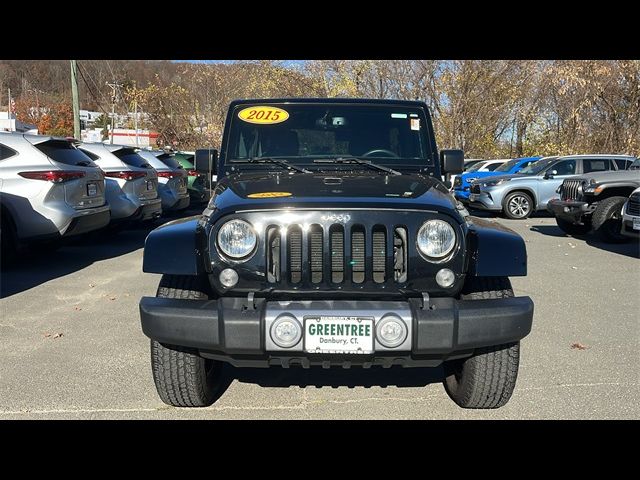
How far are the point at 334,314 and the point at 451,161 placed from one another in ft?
6.91

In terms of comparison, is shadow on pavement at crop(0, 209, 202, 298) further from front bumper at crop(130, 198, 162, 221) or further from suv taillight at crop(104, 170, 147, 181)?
suv taillight at crop(104, 170, 147, 181)

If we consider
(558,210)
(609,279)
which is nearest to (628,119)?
(558,210)

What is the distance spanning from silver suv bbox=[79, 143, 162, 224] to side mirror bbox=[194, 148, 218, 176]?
5.55 metres

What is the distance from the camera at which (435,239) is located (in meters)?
3.05

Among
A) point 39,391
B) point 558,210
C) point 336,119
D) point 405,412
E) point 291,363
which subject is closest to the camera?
point 291,363

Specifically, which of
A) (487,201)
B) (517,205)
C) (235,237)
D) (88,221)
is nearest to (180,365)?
(235,237)

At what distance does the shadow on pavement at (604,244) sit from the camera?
Answer: 9594 millimetres

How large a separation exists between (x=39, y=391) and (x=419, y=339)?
8.29ft

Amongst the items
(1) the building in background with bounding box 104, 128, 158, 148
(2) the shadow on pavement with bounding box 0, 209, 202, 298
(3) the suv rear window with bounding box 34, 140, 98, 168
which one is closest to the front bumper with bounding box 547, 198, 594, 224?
(2) the shadow on pavement with bounding box 0, 209, 202, 298

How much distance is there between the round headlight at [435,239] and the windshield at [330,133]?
134 cm

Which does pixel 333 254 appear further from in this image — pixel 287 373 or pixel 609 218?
pixel 609 218

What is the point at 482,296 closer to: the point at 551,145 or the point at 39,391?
the point at 39,391

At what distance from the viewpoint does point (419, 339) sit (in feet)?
9.16

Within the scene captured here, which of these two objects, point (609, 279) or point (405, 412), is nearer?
point (405, 412)
